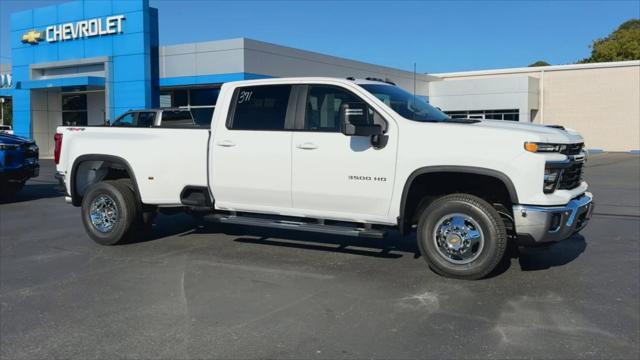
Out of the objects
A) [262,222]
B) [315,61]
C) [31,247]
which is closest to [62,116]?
[315,61]

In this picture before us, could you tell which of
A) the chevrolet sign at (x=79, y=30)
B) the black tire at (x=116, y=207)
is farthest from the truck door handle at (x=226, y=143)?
the chevrolet sign at (x=79, y=30)

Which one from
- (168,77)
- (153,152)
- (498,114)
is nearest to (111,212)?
(153,152)

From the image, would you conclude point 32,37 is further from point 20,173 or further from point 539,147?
point 539,147

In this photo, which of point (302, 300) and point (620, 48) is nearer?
point (302, 300)

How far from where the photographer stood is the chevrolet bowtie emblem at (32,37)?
107 feet

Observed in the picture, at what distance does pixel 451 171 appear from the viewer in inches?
232

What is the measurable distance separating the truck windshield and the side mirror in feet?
1.28

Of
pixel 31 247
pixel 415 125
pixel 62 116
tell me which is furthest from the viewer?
pixel 62 116

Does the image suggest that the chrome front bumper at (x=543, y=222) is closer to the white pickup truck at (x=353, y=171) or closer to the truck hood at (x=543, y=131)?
the white pickup truck at (x=353, y=171)

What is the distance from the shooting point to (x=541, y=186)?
5543 millimetres

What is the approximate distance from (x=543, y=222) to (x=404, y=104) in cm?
202

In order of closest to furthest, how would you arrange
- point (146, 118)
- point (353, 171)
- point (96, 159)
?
point (353, 171)
point (96, 159)
point (146, 118)

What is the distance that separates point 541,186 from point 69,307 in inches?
175

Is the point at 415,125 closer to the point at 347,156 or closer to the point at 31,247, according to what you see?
the point at 347,156
